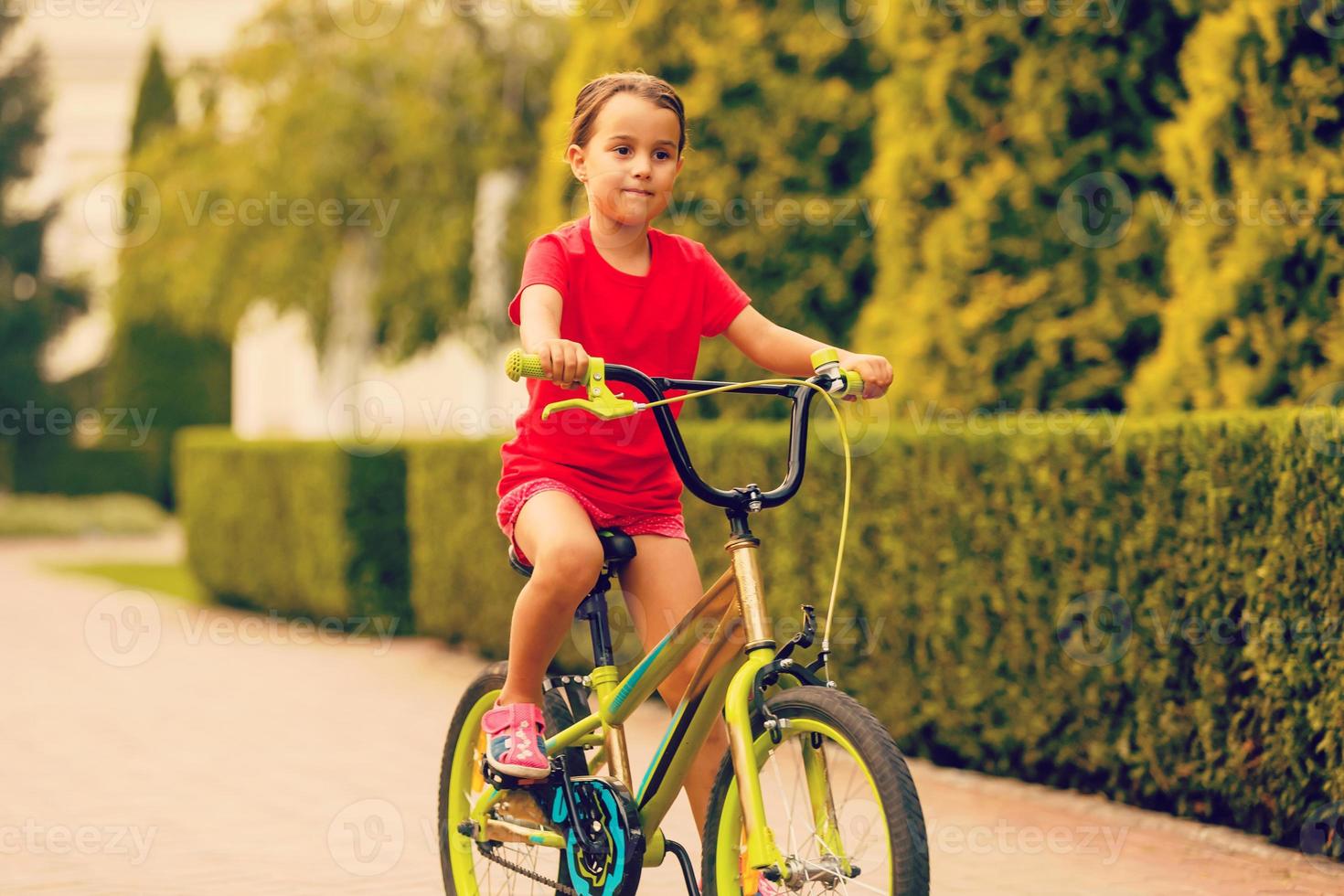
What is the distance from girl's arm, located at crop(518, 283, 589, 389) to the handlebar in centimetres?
3

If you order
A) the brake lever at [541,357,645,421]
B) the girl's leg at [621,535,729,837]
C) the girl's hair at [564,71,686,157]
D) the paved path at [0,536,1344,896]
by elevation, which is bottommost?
the paved path at [0,536,1344,896]

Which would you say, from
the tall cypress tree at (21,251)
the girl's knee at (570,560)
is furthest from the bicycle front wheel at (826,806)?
the tall cypress tree at (21,251)

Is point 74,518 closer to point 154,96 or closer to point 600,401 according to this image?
point 154,96

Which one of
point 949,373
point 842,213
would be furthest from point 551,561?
point 842,213

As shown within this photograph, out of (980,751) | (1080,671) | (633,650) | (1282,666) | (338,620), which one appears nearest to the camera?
(1282,666)

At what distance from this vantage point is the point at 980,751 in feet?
23.2

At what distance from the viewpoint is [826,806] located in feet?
10.9

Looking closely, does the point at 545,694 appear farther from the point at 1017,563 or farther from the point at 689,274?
the point at 1017,563

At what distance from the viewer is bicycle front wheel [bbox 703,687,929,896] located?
307cm

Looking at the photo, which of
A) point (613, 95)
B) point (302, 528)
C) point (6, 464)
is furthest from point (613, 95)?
point (6, 464)

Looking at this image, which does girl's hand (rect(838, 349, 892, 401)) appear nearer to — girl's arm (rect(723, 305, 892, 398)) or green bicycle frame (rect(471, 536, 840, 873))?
girl's arm (rect(723, 305, 892, 398))

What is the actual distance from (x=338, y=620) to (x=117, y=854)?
25.1 feet

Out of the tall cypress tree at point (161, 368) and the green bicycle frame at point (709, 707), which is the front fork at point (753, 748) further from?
the tall cypress tree at point (161, 368)

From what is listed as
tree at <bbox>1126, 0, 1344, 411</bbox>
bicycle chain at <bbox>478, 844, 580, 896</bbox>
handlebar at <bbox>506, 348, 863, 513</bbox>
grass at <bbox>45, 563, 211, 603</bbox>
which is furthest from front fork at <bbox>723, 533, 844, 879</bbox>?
grass at <bbox>45, 563, 211, 603</bbox>
